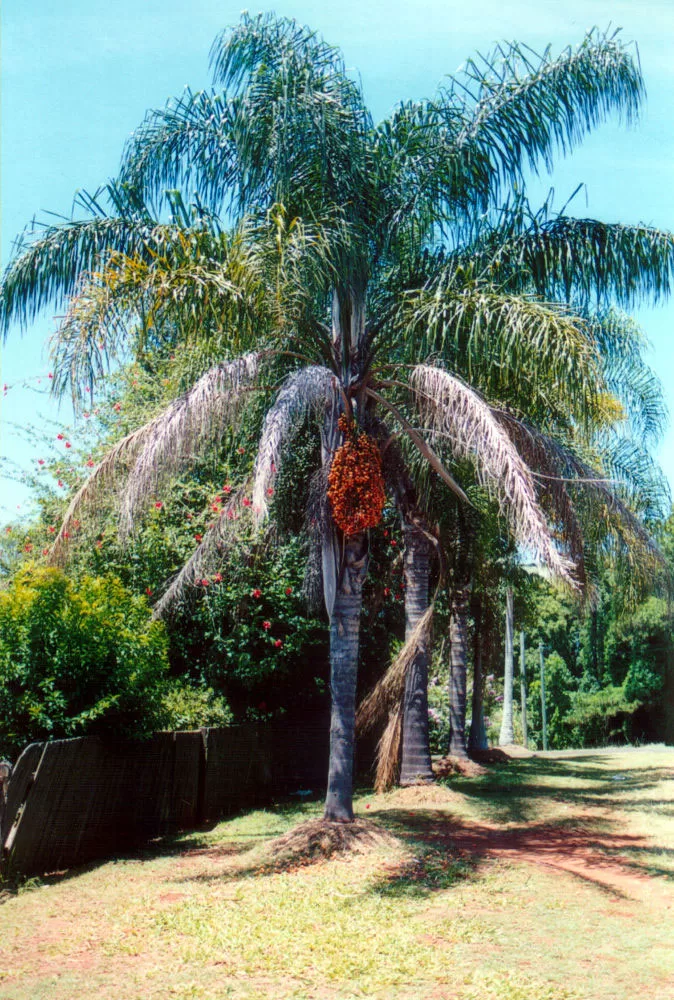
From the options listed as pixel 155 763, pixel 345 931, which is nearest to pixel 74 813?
pixel 155 763

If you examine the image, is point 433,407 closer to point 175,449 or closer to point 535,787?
point 175,449

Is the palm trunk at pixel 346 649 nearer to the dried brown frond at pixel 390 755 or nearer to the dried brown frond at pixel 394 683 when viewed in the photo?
the dried brown frond at pixel 394 683

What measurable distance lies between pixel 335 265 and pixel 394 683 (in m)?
5.60

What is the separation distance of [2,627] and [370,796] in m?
6.80

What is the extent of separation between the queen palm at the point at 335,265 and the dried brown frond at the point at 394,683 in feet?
6.97

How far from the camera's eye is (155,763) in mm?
10977

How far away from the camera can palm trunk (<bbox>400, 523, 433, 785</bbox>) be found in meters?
14.3

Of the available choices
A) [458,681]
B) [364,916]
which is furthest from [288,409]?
[458,681]

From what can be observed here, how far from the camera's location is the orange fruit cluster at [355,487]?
9648 millimetres

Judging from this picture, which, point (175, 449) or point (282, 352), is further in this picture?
point (282, 352)

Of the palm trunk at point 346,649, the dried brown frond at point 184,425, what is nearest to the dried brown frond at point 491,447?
the palm trunk at point 346,649

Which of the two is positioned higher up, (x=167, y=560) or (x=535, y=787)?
(x=167, y=560)

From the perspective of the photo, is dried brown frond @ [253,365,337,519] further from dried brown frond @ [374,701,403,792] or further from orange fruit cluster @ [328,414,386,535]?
dried brown frond @ [374,701,403,792]

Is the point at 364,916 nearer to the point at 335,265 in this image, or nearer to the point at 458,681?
the point at 335,265
